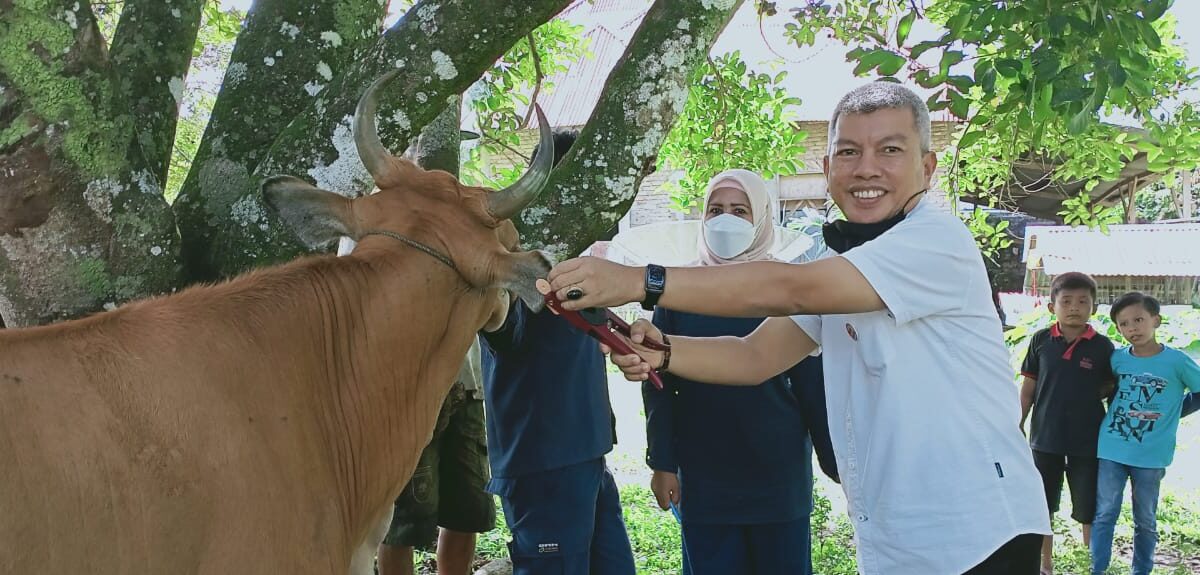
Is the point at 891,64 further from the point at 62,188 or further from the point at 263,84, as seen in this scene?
the point at 62,188

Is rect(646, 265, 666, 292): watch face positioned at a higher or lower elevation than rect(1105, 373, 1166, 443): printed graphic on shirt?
higher

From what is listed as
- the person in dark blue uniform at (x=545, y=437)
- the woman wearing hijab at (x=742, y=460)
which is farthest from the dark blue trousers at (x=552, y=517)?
the woman wearing hijab at (x=742, y=460)

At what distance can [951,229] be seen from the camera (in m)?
2.72

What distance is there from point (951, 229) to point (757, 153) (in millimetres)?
4769

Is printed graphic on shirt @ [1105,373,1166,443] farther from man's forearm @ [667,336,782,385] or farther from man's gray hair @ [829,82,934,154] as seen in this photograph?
man's gray hair @ [829,82,934,154]

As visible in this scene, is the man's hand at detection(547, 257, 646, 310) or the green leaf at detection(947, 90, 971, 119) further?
the green leaf at detection(947, 90, 971, 119)

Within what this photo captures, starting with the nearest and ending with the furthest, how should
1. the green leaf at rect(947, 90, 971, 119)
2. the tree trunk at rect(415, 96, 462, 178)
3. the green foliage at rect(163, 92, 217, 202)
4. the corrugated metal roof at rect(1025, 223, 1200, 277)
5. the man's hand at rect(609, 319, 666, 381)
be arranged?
the man's hand at rect(609, 319, 666, 381) < the green leaf at rect(947, 90, 971, 119) < the tree trunk at rect(415, 96, 462, 178) < the green foliage at rect(163, 92, 217, 202) < the corrugated metal roof at rect(1025, 223, 1200, 277)

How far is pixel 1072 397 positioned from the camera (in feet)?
21.3

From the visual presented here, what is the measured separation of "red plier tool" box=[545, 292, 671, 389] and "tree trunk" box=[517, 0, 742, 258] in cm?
Result: 33

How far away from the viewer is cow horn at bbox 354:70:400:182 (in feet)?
8.87

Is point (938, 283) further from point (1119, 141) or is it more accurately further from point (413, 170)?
point (1119, 141)

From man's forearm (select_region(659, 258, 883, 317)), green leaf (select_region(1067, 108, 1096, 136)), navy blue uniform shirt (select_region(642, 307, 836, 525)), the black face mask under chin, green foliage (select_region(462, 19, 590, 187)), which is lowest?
navy blue uniform shirt (select_region(642, 307, 836, 525))

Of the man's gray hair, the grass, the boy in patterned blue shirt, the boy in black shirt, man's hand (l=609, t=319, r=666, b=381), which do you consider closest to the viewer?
the man's gray hair

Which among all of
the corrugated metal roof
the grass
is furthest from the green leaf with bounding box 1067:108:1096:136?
the corrugated metal roof
